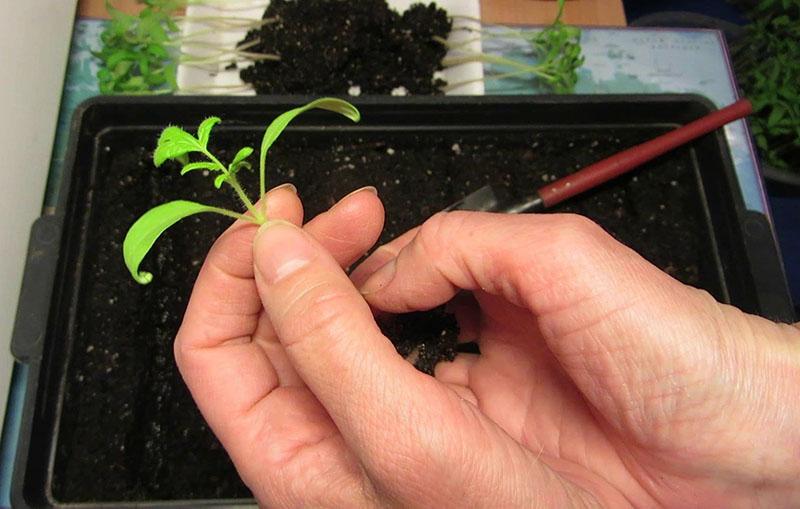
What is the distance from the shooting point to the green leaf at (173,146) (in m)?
0.69

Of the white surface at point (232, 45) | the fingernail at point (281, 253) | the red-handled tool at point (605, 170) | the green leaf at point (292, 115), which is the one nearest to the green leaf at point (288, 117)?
the green leaf at point (292, 115)

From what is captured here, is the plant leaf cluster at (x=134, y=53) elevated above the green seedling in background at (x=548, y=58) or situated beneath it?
elevated above

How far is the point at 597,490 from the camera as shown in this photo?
0.76 meters

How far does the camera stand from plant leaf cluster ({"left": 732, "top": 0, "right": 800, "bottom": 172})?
1434mm

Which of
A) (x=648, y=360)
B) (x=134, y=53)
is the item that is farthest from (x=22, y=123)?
(x=648, y=360)

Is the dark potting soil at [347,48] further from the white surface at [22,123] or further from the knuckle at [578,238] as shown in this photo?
the knuckle at [578,238]

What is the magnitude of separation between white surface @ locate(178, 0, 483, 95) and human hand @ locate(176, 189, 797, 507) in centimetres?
59

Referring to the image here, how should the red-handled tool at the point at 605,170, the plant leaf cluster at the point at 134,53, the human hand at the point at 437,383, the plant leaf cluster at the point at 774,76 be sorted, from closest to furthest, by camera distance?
1. the human hand at the point at 437,383
2. the red-handled tool at the point at 605,170
3. the plant leaf cluster at the point at 134,53
4. the plant leaf cluster at the point at 774,76

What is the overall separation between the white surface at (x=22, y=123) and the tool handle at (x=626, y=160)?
0.94m

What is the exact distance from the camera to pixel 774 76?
4.75 feet

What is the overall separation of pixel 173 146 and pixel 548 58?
897 mm

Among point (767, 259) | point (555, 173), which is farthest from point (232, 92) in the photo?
point (767, 259)

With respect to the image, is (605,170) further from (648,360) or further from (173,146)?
(173,146)

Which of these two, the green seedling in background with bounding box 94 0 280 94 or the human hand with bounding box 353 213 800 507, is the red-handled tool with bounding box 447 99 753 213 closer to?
the human hand with bounding box 353 213 800 507
